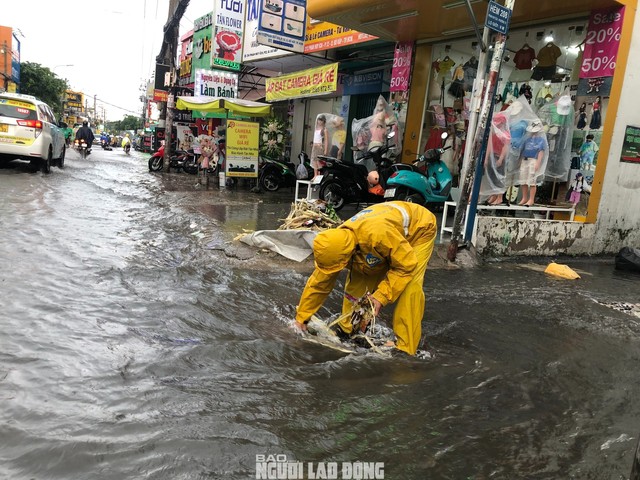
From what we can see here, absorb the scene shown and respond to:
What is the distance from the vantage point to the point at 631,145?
7684 millimetres

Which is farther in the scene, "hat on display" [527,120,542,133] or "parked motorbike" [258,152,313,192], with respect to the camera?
"parked motorbike" [258,152,313,192]

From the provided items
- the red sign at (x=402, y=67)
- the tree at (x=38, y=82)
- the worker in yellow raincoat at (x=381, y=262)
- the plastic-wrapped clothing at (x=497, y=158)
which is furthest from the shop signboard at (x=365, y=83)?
the tree at (x=38, y=82)

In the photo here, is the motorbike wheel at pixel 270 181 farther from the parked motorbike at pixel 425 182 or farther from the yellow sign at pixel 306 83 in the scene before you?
the parked motorbike at pixel 425 182

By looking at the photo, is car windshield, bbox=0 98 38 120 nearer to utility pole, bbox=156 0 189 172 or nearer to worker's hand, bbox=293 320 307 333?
utility pole, bbox=156 0 189 172

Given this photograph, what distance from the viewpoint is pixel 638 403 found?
3.03 meters

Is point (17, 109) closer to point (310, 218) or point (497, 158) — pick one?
point (310, 218)

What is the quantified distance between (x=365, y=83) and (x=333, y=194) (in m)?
4.74

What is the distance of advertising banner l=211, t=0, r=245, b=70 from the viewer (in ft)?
51.5

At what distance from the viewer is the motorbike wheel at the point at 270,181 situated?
516 inches

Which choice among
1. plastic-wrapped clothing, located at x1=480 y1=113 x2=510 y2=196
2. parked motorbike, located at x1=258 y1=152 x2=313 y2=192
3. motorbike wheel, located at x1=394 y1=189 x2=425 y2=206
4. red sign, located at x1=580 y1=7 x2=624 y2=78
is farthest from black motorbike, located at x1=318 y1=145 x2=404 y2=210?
parked motorbike, located at x1=258 y1=152 x2=313 y2=192

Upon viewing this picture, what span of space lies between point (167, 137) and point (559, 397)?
50.8ft

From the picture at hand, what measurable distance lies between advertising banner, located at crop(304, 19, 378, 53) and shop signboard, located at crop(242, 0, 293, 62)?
2.12 m

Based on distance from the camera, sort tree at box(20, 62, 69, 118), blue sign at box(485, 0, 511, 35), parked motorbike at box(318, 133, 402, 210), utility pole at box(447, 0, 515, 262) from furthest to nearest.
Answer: tree at box(20, 62, 69, 118) → parked motorbike at box(318, 133, 402, 210) → utility pole at box(447, 0, 515, 262) → blue sign at box(485, 0, 511, 35)

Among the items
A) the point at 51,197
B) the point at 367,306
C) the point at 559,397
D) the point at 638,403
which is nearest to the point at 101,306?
the point at 367,306
